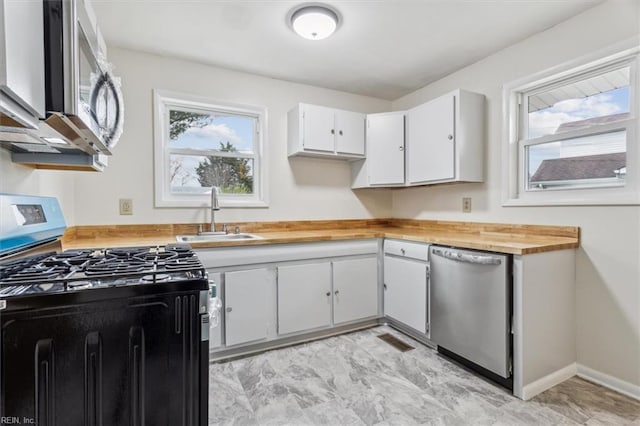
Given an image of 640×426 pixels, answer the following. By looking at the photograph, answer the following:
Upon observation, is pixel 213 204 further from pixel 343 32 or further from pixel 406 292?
pixel 406 292

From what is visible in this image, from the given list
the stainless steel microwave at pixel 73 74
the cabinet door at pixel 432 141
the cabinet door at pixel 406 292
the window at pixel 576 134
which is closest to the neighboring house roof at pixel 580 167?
the window at pixel 576 134

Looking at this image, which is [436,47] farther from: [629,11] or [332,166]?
[332,166]

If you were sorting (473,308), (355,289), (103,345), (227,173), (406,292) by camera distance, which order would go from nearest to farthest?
(103,345) < (473,308) < (406,292) < (355,289) < (227,173)

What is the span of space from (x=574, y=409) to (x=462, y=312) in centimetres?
71

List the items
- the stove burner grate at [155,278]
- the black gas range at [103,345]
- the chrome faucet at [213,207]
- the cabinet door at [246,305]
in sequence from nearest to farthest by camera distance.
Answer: the black gas range at [103,345] < the stove burner grate at [155,278] < the cabinet door at [246,305] < the chrome faucet at [213,207]

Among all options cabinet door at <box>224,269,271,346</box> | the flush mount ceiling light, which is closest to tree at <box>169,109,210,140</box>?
the flush mount ceiling light

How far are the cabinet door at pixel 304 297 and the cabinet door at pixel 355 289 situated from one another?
0.09 meters

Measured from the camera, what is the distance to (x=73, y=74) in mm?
901

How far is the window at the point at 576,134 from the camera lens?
6.31 ft

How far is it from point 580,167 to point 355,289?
73.5 inches

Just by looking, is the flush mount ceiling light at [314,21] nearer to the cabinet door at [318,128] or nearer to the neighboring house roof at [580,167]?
the cabinet door at [318,128]

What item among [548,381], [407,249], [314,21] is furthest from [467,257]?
[314,21]

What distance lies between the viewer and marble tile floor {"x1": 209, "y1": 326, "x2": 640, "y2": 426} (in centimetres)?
165

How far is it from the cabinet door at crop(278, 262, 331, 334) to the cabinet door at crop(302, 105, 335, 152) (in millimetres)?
1120
